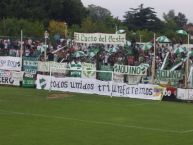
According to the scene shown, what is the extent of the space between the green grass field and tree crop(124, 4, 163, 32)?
7450 centimetres

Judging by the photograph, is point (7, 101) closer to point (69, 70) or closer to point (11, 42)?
point (69, 70)

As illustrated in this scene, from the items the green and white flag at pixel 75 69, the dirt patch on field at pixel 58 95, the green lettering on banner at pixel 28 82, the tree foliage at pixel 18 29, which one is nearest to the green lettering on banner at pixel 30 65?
the green lettering on banner at pixel 28 82

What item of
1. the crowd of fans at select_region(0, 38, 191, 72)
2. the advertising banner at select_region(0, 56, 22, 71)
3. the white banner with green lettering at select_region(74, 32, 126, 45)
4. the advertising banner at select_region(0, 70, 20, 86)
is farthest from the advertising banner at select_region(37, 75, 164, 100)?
the crowd of fans at select_region(0, 38, 191, 72)

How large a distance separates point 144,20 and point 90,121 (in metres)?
86.4

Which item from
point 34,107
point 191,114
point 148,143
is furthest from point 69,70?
point 148,143

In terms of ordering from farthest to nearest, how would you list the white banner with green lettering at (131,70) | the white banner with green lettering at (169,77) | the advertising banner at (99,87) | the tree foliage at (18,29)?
the tree foliage at (18,29)
the white banner with green lettering at (131,70)
the white banner with green lettering at (169,77)
the advertising banner at (99,87)

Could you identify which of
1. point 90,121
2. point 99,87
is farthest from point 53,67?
point 90,121

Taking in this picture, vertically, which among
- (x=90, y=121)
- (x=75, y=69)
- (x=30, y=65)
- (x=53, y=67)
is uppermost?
(x=30, y=65)

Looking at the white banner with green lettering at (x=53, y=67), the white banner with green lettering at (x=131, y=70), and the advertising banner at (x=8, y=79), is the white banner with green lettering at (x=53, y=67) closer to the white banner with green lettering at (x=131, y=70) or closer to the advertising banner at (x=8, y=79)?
the advertising banner at (x=8, y=79)

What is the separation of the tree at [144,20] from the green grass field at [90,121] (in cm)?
7450

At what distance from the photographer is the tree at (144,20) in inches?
4060

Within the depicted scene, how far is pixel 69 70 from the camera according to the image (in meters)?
33.7

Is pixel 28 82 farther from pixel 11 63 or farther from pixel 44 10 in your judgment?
pixel 44 10

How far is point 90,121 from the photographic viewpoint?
19.4 m
